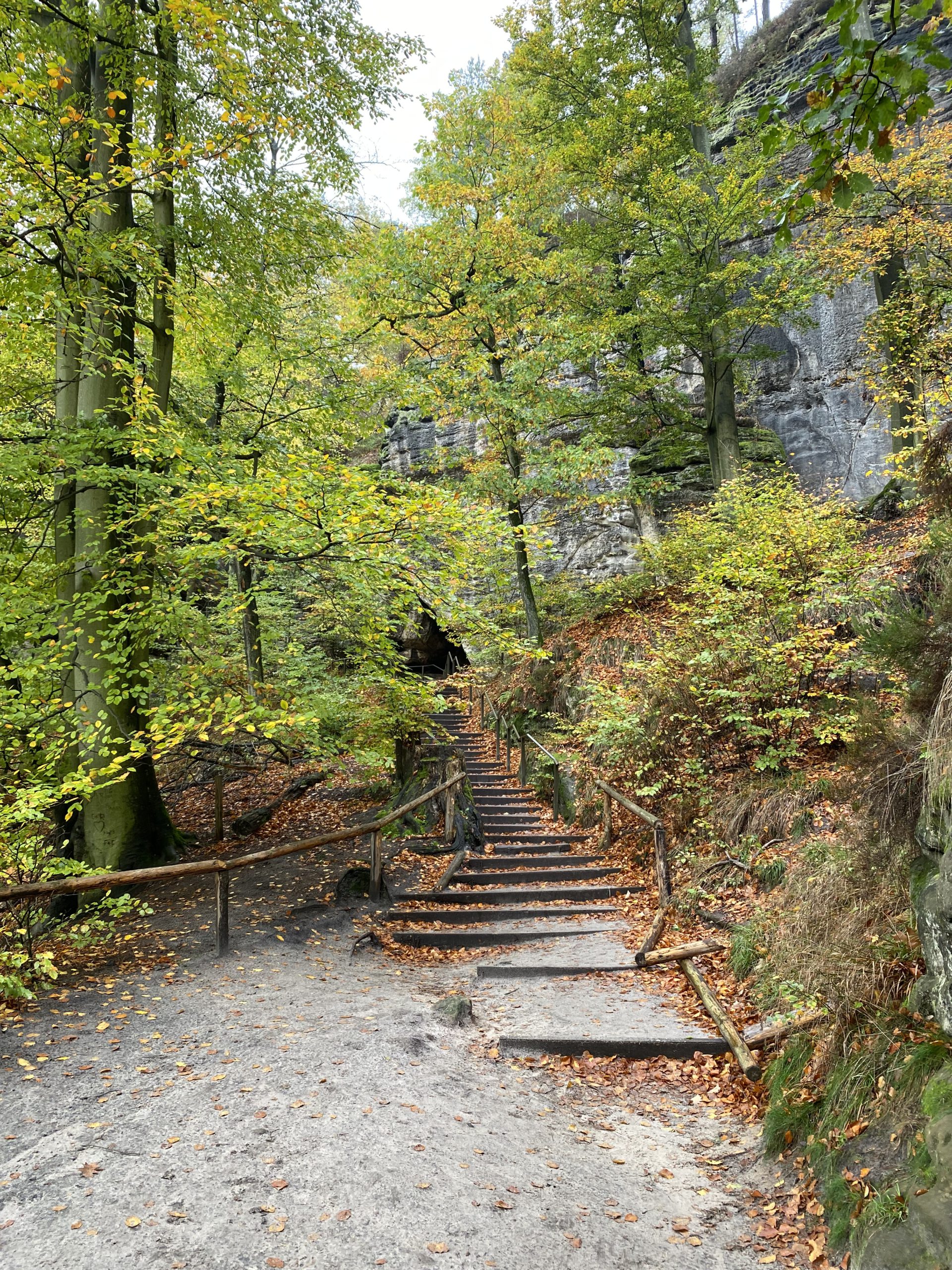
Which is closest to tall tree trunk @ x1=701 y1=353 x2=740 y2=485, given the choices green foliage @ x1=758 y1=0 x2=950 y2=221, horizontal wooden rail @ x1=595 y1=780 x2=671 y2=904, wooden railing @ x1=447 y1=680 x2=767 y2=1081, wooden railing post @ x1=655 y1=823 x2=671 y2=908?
wooden railing @ x1=447 y1=680 x2=767 y2=1081

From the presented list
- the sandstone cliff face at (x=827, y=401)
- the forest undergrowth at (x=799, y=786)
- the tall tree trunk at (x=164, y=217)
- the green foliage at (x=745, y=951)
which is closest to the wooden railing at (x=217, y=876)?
the forest undergrowth at (x=799, y=786)

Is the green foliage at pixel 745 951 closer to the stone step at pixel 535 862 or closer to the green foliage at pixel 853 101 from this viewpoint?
the stone step at pixel 535 862

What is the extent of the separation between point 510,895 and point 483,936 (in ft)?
3.99

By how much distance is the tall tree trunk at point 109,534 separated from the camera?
7.25 metres

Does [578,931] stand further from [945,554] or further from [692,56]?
[692,56]

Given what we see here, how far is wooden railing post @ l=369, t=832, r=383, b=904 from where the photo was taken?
8898 millimetres

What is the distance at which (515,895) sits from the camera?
29.7ft

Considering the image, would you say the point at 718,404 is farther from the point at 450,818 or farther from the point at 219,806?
the point at 219,806

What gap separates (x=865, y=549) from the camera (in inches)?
405

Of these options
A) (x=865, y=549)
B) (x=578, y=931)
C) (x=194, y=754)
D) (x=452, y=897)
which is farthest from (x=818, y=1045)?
(x=194, y=754)

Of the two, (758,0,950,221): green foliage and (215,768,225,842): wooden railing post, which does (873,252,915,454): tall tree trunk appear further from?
(215,768,225,842): wooden railing post

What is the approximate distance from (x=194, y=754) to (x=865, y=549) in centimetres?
1085

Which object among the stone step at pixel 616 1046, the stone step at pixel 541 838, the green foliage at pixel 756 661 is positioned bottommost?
the stone step at pixel 616 1046

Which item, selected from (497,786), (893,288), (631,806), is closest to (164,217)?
(631,806)
